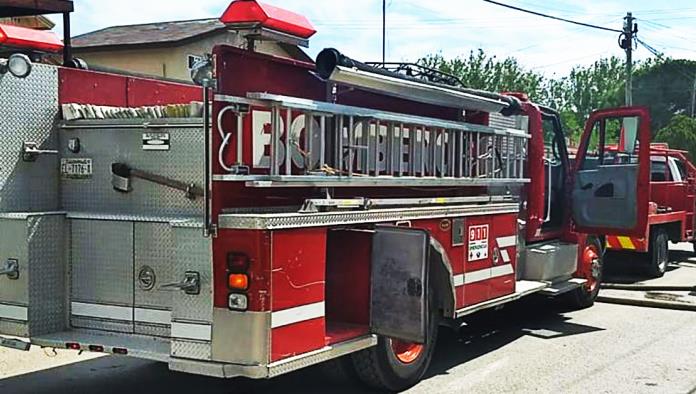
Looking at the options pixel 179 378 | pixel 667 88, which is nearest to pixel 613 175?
pixel 179 378

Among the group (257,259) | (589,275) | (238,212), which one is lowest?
(589,275)

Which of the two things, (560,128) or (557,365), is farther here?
(560,128)

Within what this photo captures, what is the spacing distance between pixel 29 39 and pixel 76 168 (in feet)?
5.13

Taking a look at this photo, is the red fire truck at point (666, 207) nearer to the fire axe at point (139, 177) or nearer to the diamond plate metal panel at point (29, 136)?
the fire axe at point (139, 177)

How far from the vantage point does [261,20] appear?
5023 mm

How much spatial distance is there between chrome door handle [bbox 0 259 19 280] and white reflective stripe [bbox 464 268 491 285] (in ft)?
11.3

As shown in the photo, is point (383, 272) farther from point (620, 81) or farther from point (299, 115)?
point (620, 81)

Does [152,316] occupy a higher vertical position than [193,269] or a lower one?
lower

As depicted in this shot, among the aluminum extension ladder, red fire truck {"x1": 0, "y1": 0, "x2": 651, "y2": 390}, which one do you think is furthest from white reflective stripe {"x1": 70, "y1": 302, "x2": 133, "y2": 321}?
the aluminum extension ladder

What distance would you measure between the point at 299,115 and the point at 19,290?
2.16m

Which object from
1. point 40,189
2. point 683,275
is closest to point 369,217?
point 40,189

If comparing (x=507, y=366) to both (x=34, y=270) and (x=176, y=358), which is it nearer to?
(x=176, y=358)

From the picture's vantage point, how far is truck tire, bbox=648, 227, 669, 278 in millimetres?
13297

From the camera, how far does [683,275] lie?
44.8 ft
